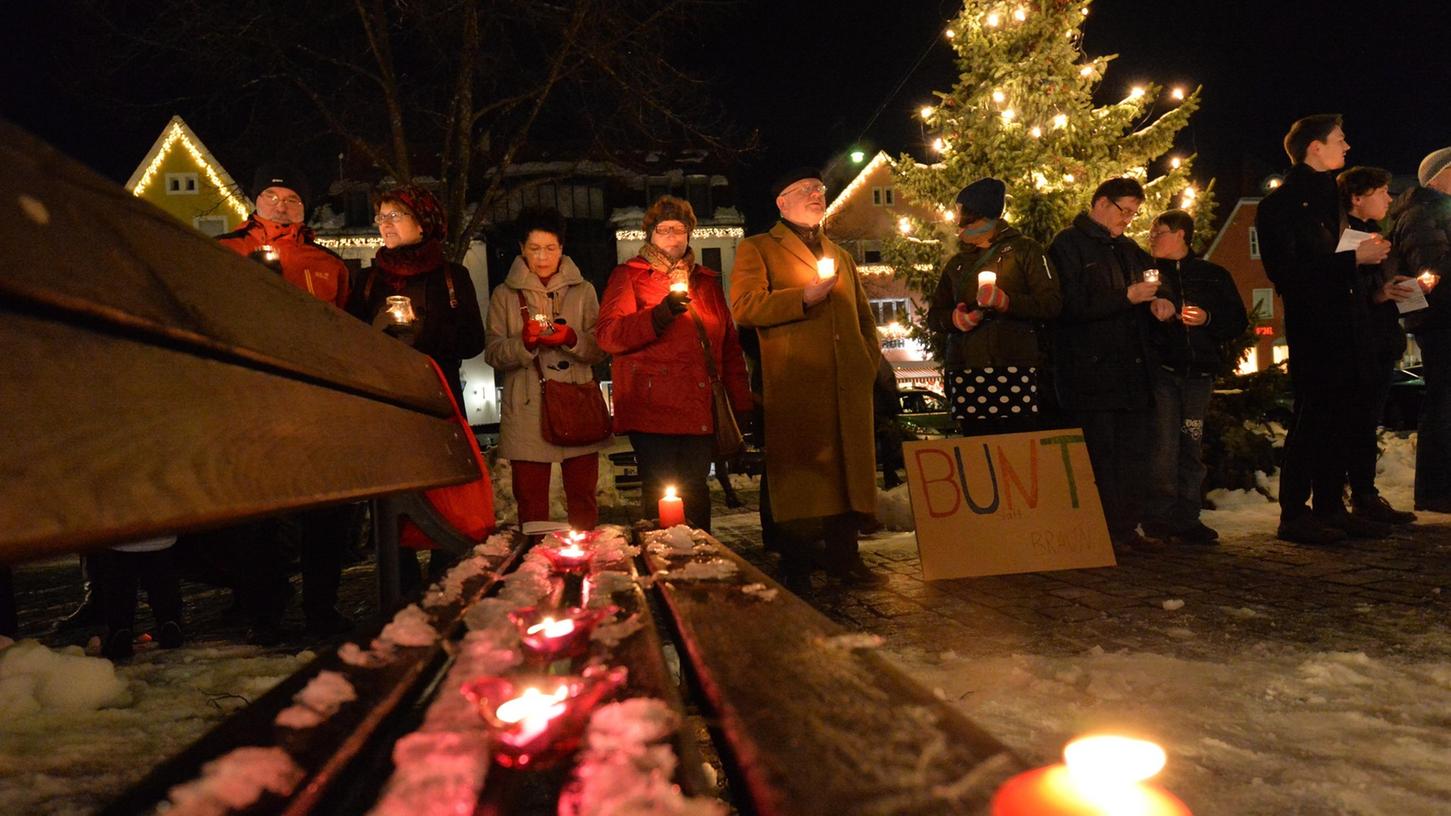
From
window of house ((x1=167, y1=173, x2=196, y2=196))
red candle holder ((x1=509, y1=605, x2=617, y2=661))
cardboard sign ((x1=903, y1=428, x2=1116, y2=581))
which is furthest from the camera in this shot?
window of house ((x1=167, y1=173, x2=196, y2=196))

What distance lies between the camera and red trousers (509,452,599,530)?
4.29 meters

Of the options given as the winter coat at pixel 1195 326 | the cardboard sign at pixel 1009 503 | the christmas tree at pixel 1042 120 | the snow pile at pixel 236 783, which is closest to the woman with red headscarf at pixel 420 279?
the cardboard sign at pixel 1009 503

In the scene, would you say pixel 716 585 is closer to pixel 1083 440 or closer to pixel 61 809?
pixel 61 809

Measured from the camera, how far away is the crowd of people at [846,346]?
13.1ft

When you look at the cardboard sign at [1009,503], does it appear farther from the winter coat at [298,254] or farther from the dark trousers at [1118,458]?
the winter coat at [298,254]

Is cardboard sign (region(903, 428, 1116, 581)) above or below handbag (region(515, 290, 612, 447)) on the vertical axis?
below

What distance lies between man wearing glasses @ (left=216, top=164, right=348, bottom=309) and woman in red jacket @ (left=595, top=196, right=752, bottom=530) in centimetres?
127

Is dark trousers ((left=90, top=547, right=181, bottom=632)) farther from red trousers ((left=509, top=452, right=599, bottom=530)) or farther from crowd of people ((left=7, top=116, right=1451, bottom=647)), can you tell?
red trousers ((left=509, top=452, right=599, bottom=530))

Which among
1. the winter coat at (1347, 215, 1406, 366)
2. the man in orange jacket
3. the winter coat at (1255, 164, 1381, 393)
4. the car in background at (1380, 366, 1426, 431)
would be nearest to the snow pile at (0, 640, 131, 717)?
the man in orange jacket

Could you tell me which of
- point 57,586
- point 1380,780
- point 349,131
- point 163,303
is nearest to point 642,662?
point 163,303

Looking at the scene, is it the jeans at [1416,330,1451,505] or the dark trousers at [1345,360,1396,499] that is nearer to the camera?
the dark trousers at [1345,360,1396,499]

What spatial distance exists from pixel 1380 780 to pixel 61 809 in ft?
9.20

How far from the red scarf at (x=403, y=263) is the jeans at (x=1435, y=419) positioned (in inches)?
233

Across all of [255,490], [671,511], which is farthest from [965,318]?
[255,490]
